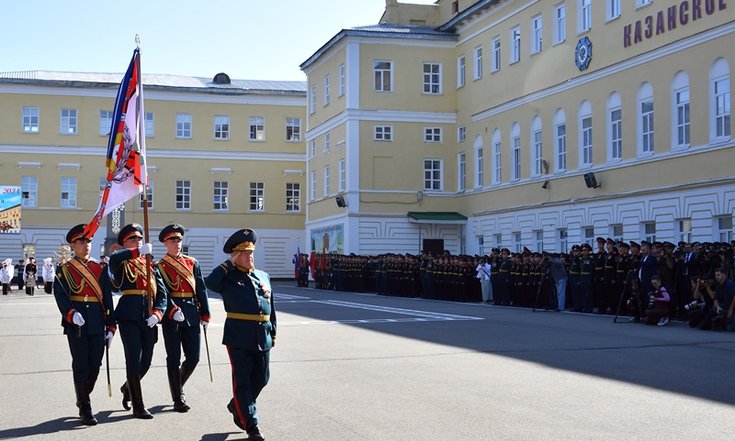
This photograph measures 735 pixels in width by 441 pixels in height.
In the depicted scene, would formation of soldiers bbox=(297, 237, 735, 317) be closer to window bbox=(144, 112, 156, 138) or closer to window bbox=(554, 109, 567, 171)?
window bbox=(554, 109, 567, 171)

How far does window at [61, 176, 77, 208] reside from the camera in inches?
2662

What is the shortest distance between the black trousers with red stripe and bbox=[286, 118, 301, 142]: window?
62.6 meters

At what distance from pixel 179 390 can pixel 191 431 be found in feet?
3.86

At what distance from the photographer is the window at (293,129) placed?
A: 233ft

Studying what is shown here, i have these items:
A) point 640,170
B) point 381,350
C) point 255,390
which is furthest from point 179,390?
point 640,170

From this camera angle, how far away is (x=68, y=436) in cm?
910

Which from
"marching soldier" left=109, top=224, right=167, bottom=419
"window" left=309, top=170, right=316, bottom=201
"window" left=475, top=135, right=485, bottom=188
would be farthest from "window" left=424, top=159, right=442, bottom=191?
"marching soldier" left=109, top=224, right=167, bottom=419

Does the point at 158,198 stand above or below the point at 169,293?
above

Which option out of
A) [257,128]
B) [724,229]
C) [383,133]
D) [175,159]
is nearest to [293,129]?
[257,128]

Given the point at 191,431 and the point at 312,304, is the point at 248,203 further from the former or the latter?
the point at 191,431

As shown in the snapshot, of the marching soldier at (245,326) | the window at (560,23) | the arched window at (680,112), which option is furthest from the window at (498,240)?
the marching soldier at (245,326)

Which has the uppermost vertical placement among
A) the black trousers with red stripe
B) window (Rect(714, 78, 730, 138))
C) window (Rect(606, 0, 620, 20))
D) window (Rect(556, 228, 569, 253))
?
window (Rect(606, 0, 620, 20))

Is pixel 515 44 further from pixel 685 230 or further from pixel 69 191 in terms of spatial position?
pixel 69 191

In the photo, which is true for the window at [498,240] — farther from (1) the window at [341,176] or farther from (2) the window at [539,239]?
(1) the window at [341,176]
